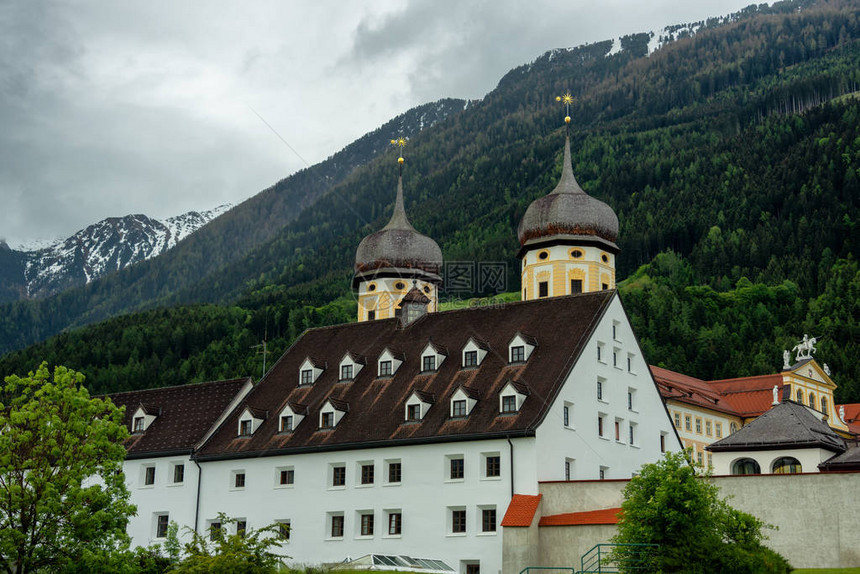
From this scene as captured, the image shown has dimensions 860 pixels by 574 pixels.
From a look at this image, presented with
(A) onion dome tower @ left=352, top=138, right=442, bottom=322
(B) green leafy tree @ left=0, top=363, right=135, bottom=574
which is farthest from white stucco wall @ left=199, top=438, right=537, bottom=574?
(A) onion dome tower @ left=352, top=138, right=442, bottom=322

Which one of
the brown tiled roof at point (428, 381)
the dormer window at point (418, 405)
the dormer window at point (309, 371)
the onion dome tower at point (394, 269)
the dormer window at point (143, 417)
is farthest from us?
the onion dome tower at point (394, 269)

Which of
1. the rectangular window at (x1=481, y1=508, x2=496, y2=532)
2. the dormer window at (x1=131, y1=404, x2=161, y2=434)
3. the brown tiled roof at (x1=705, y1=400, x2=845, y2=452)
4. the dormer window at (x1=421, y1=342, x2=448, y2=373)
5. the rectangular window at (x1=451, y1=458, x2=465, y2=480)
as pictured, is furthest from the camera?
the dormer window at (x1=131, y1=404, x2=161, y2=434)

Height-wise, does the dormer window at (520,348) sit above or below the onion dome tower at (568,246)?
below

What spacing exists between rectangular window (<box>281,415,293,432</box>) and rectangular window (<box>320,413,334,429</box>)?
2.34 m

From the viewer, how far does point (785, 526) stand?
1837 inches

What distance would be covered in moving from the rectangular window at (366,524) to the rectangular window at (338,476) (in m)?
2.32

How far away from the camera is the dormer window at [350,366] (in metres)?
63.5

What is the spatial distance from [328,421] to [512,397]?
11.4 meters

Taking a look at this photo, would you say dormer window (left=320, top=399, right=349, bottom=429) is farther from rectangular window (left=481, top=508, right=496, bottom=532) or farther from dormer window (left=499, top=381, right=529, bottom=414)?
rectangular window (left=481, top=508, right=496, bottom=532)

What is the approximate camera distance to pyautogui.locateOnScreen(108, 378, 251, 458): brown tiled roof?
218 feet

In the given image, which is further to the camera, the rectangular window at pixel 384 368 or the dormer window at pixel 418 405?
the rectangular window at pixel 384 368

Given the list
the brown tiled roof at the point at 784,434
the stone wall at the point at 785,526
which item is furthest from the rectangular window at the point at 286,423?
the brown tiled roof at the point at 784,434

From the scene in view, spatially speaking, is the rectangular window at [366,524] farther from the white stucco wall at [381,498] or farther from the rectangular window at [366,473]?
the rectangular window at [366,473]

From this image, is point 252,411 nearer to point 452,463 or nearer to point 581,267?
point 452,463
